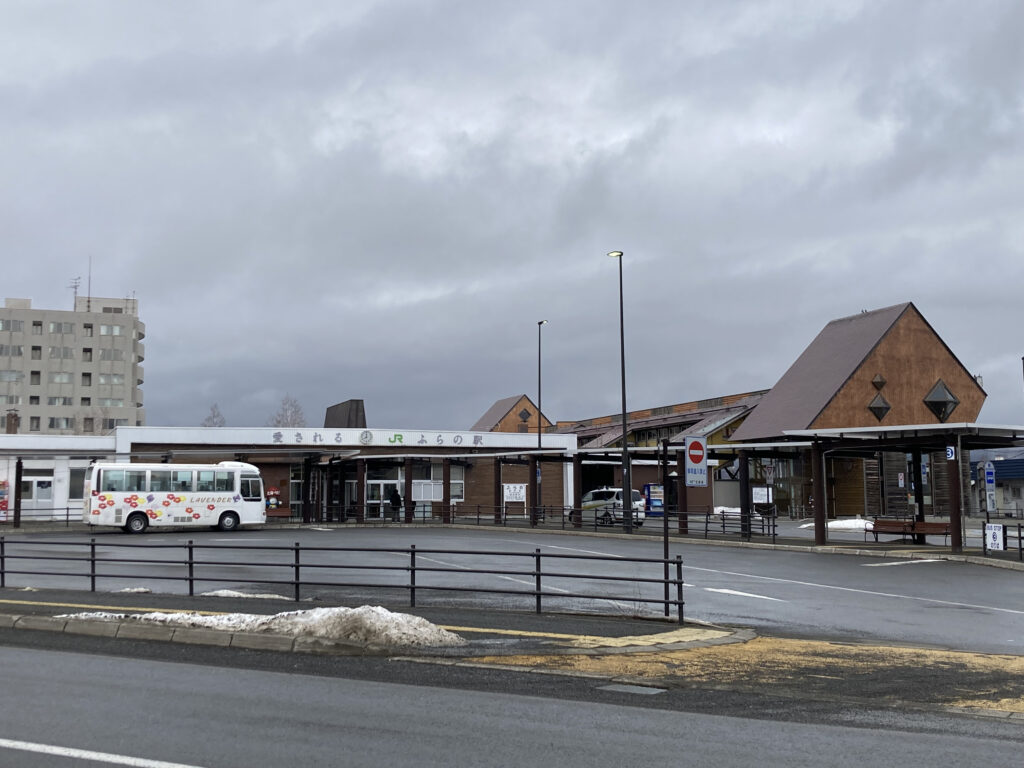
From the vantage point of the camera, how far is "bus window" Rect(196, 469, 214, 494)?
4406cm

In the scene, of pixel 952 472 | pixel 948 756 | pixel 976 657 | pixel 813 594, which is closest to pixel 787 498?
pixel 952 472

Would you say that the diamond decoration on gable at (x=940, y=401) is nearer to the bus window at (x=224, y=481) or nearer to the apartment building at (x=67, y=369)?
the bus window at (x=224, y=481)

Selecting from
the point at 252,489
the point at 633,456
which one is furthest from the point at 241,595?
the point at 633,456

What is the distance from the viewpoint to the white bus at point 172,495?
4206 centimetres

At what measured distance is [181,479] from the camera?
43.7 metres

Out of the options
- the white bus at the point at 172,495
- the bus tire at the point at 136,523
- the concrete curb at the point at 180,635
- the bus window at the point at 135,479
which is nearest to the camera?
the concrete curb at the point at 180,635

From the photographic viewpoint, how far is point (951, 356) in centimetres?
6431

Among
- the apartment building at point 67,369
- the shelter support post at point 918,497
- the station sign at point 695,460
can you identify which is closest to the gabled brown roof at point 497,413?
the apartment building at point 67,369

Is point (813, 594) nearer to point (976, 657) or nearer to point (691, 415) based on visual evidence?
point (976, 657)

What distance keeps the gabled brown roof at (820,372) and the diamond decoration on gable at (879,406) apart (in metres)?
2.59

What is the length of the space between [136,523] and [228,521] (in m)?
3.94

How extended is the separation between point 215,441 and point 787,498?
35.3 metres

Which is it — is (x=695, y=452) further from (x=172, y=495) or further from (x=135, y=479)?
(x=135, y=479)

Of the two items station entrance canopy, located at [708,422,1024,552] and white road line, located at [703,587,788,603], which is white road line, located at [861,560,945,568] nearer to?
station entrance canopy, located at [708,422,1024,552]
